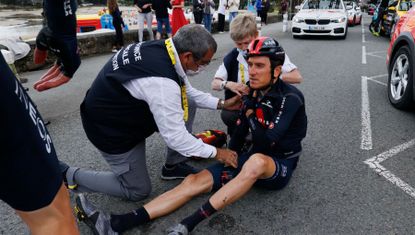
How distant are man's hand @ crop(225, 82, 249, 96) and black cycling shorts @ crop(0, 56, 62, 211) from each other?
2065mm

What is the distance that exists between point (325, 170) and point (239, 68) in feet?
4.20

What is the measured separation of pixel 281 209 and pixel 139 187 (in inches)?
43.6

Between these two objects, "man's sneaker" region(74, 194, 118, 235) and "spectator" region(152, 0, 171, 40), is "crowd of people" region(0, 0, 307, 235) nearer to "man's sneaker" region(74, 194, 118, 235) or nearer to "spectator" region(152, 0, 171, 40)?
"man's sneaker" region(74, 194, 118, 235)

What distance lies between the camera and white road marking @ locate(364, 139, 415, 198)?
2.93 meters

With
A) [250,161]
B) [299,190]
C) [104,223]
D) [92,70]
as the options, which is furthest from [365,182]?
[92,70]

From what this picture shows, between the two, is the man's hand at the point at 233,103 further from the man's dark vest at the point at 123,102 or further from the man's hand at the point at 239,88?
the man's dark vest at the point at 123,102

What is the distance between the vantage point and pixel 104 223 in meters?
2.27

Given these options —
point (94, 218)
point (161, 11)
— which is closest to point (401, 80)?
point (94, 218)

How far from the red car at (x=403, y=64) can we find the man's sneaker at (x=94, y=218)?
3.91 meters

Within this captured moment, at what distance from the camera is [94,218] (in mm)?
2273

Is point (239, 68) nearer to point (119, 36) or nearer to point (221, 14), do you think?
point (119, 36)

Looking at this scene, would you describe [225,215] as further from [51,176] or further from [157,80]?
[51,176]

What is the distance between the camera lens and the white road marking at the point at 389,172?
2.93 metres

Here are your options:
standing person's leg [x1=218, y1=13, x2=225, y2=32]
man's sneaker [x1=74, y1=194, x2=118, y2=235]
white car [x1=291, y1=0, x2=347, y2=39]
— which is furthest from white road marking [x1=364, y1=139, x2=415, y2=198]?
standing person's leg [x1=218, y1=13, x2=225, y2=32]
